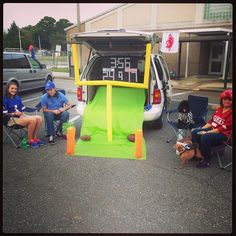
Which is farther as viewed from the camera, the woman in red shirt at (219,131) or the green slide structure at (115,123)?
the green slide structure at (115,123)

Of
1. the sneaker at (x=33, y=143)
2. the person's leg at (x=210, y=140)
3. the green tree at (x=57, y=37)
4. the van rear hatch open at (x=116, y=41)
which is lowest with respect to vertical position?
the sneaker at (x=33, y=143)

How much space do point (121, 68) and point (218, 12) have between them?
12.6 metres

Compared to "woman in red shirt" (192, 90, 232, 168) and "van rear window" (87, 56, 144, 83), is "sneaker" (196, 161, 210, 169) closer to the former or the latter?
"woman in red shirt" (192, 90, 232, 168)

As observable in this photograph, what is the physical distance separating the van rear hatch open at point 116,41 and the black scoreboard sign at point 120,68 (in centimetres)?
17

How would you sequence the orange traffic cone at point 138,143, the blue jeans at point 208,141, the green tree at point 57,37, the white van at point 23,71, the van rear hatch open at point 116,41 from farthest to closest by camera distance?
1. the green tree at point 57,37
2. the white van at point 23,71
3. the van rear hatch open at point 116,41
4. the orange traffic cone at point 138,143
5. the blue jeans at point 208,141

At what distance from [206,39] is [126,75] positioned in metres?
9.36

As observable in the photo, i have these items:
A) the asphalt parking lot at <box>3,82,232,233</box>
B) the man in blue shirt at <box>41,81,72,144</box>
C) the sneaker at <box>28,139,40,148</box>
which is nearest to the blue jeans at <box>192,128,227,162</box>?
the asphalt parking lot at <box>3,82,232,233</box>

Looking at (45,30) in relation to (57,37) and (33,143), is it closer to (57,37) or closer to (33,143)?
(57,37)

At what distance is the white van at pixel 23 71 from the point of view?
9.55 meters

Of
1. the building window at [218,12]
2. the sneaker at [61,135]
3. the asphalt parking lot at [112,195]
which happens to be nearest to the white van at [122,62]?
the sneaker at [61,135]

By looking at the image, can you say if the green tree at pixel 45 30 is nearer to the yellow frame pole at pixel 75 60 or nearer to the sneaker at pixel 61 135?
the yellow frame pole at pixel 75 60

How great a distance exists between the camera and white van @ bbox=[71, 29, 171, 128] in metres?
5.03

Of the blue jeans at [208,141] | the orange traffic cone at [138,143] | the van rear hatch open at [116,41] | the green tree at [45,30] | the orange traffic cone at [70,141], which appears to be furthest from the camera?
the green tree at [45,30]

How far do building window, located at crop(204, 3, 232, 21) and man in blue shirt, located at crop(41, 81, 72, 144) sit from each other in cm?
1404
